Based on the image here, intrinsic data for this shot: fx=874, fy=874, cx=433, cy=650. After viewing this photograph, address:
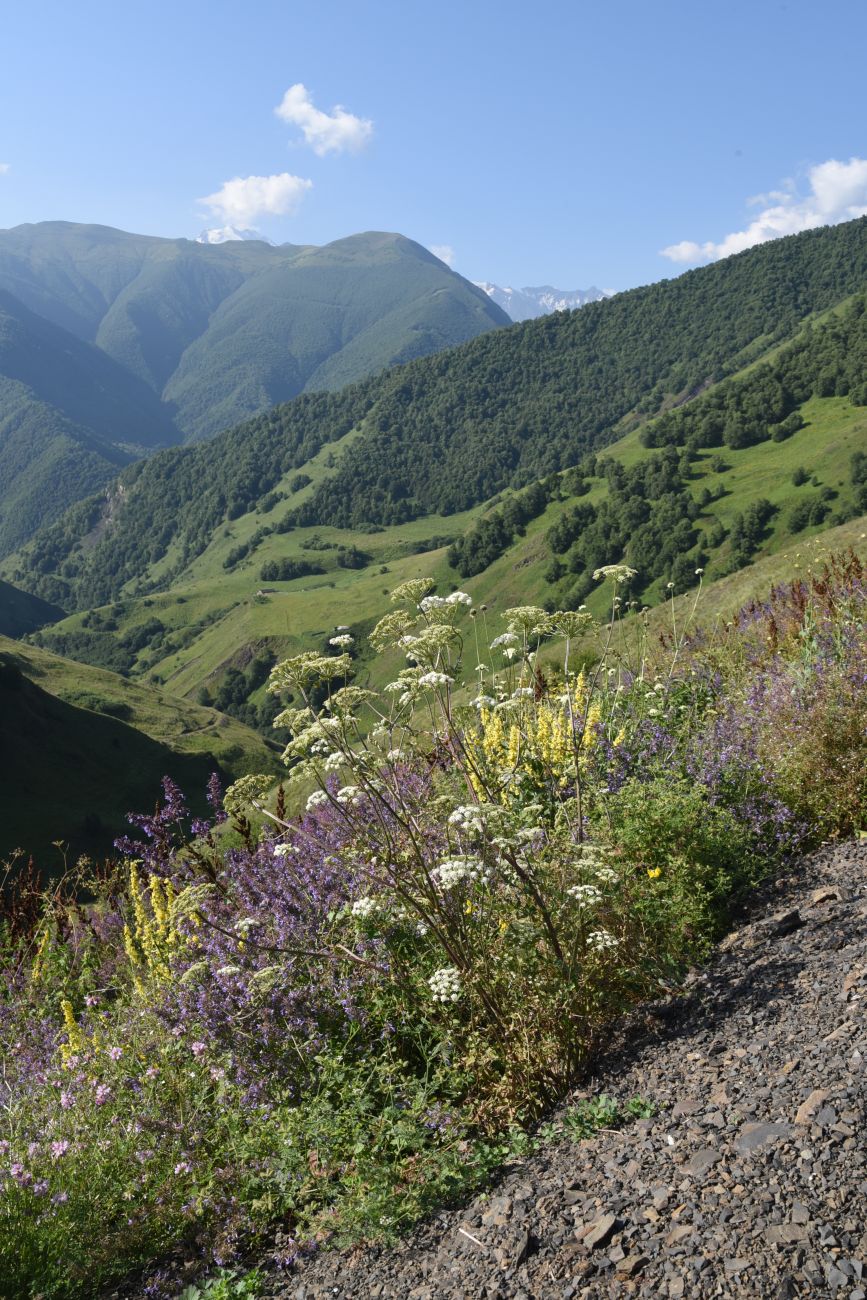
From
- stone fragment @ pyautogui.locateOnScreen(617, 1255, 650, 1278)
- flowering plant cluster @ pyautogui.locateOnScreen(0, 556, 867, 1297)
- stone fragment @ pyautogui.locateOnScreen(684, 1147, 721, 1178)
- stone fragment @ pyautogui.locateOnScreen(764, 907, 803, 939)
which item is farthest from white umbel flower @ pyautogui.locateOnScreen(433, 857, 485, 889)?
stone fragment @ pyautogui.locateOnScreen(764, 907, 803, 939)

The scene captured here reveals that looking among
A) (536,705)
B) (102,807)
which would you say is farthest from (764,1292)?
(102,807)

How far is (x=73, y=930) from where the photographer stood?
31.8 ft

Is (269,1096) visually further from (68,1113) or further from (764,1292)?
(764,1292)

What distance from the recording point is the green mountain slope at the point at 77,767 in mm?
76750

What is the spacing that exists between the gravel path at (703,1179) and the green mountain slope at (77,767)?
6182cm

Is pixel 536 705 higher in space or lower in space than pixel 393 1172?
higher

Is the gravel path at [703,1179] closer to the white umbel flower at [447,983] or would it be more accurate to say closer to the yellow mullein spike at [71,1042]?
the white umbel flower at [447,983]

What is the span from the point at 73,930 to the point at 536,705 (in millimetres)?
5696

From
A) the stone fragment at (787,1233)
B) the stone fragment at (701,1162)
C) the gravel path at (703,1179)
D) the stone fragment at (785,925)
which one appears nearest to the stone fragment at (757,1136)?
the gravel path at (703,1179)

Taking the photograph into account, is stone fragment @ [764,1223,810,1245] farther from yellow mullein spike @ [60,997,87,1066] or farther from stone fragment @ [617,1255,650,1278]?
yellow mullein spike @ [60,997,87,1066]

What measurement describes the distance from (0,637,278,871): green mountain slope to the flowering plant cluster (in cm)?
5873

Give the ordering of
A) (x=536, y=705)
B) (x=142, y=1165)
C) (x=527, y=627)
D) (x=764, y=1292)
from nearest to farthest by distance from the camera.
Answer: (x=764, y=1292)
(x=142, y=1165)
(x=527, y=627)
(x=536, y=705)

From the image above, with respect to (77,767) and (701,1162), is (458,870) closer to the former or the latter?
(701,1162)

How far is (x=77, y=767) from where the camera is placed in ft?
286
